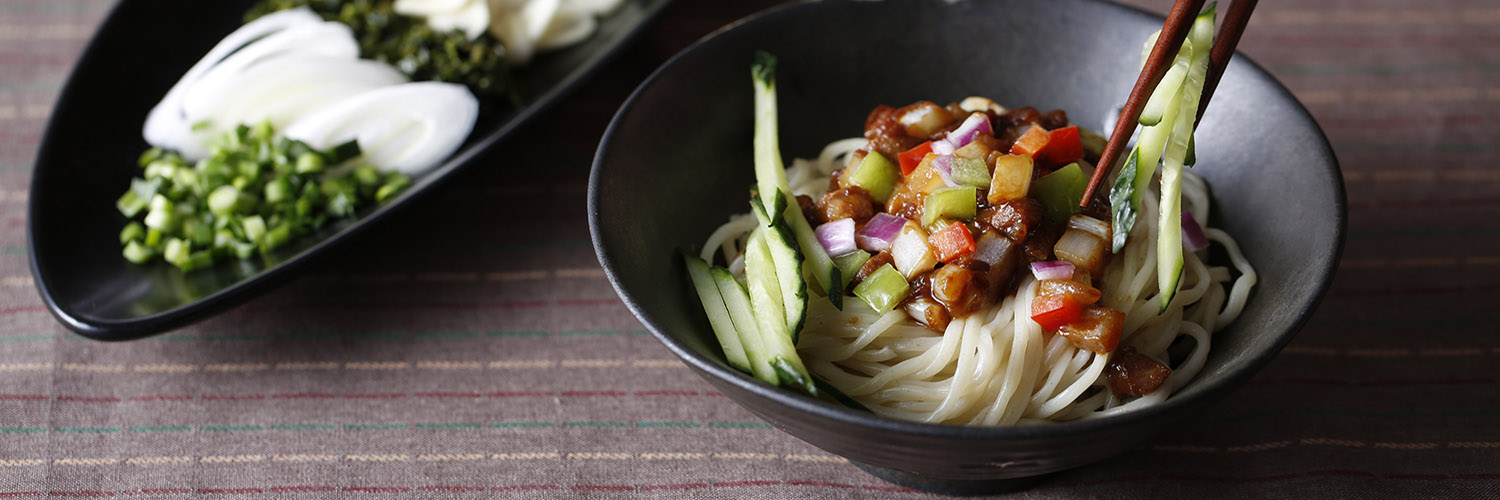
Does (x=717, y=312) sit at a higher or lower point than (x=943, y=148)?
lower

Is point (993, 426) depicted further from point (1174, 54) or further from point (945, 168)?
point (1174, 54)

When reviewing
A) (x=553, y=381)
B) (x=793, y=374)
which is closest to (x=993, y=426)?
(x=793, y=374)

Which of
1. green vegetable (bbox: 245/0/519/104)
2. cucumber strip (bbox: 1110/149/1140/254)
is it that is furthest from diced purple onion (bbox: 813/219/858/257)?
green vegetable (bbox: 245/0/519/104)

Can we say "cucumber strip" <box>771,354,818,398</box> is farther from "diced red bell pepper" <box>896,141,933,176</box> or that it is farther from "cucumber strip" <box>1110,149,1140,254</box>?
"cucumber strip" <box>1110,149,1140,254</box>

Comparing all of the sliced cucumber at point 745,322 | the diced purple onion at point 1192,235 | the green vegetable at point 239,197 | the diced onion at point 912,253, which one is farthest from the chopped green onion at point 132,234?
the diced purple onion at point 1192,235

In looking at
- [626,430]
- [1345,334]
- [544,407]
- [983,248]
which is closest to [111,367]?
[544,407]

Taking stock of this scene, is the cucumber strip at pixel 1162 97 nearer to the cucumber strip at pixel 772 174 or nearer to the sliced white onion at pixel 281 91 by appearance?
the cucumber strip at pixel 772 174

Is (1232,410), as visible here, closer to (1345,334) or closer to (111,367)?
(1345,334)
